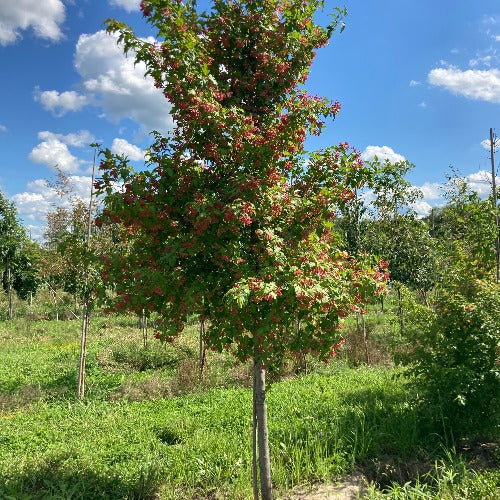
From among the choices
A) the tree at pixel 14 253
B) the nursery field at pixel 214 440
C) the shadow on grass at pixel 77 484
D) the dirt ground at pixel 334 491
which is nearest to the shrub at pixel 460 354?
the nursery field at pixel 214 440

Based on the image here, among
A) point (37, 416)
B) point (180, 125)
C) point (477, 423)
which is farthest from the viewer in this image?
point (37, 416)

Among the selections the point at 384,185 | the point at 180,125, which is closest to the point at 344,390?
the point at 180,125

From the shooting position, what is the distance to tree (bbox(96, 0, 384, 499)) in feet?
12.0

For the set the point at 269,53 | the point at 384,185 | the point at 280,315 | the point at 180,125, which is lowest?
the point at 280,315

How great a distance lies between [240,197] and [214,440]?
13.7 ft

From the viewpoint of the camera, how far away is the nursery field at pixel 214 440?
5051mm

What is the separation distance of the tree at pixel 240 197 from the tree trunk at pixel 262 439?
0.02 m

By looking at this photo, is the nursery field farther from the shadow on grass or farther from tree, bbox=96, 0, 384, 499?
tree, bbox=96, 0, 384, 499

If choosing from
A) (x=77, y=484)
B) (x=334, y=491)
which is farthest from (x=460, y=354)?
(x=77, y=484)

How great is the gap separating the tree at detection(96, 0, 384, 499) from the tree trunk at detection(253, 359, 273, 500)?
15mm

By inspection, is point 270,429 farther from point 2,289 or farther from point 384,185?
point 2,289

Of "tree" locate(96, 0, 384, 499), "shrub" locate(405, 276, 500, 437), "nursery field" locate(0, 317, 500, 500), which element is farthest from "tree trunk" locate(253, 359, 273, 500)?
"shrub" locate(405, 276, 500, 437)

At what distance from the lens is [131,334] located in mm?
17234

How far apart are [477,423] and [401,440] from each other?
1175mm
